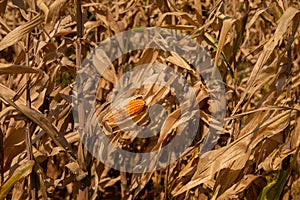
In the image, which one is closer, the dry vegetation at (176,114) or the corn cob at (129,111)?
the dry vegetation at (176,114)

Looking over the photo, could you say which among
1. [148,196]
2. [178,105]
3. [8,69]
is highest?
[8,69]

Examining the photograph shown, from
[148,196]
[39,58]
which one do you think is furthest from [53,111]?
[148,196]

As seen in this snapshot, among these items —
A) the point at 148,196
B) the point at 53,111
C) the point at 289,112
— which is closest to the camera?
the point at 289,112

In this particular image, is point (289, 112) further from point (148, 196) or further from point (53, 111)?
point (148, 196)

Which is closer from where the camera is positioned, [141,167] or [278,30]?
[278,30]

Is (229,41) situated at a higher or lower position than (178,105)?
higher

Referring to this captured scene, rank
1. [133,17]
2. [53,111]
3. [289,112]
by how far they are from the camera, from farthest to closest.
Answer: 1. [133,17]
2. [53,111]
3. [289,112]

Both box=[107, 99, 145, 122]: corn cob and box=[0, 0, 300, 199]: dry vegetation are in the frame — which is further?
box=[107, 99, 145, 122]: corn cob
